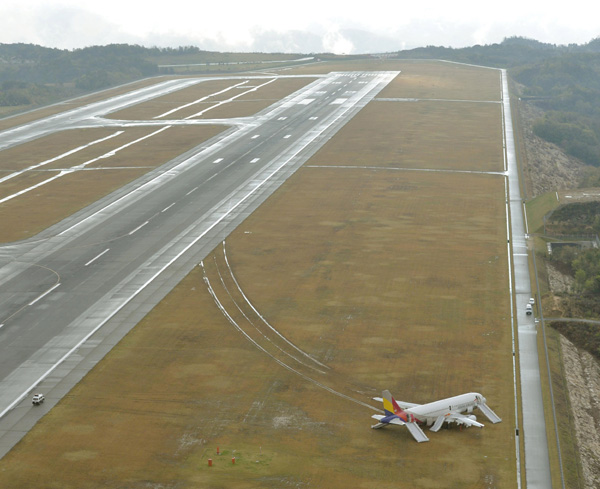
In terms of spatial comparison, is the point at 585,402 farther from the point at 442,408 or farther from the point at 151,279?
the point at 151,279

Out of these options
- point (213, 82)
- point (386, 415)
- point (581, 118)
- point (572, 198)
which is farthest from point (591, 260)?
point (213, 82)

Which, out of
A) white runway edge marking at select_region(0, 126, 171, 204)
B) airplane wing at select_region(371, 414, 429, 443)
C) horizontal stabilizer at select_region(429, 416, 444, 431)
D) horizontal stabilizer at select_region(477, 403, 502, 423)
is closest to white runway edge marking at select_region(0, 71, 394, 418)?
airplane wing at select_region(371, 414, 429, 443)

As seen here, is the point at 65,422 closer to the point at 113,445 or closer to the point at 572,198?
the point at 113,445

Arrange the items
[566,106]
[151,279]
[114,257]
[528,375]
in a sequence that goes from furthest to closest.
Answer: [566,106], [114,257], [151,279], [528,375]

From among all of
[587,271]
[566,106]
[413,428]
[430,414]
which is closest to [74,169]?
[587,271]

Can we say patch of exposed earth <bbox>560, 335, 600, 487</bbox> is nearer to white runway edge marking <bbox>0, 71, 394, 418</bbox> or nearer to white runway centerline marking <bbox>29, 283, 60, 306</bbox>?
white runway edge marking <bbox>0, 71, 394, 418</bbox>

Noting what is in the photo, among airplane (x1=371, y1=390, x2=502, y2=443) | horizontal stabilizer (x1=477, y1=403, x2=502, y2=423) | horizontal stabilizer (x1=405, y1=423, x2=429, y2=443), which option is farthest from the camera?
horizontal stabilizer (x1=477, y1=403, x2=502, y2=423)

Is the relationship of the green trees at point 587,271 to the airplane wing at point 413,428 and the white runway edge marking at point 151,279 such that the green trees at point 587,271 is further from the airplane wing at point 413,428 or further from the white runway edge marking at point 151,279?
the airplane wing at point 413,428
